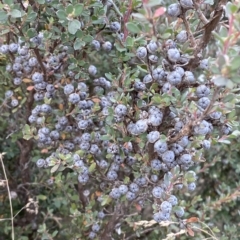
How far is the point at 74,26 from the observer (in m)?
1.20

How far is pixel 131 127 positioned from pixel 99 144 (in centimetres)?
28

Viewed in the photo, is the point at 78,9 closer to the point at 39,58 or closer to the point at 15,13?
the point at 15,13

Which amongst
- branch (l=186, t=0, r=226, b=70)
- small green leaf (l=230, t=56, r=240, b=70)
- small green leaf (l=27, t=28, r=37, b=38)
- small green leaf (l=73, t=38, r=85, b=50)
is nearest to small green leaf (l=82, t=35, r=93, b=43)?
small green leaf (l=73, t=38, r=85, b=50)

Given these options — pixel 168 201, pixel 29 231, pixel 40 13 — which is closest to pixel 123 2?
pixel 40 13

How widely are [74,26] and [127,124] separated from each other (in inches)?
13.4

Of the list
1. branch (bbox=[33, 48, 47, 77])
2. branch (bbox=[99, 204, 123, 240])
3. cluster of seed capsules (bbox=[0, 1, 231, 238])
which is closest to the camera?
cluster of seed capsules (bbox=[0, 1, 231, 238])

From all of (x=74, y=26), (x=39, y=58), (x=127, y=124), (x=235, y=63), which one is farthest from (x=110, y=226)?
(x=235, y=63)

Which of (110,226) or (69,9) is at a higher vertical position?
(69,9)

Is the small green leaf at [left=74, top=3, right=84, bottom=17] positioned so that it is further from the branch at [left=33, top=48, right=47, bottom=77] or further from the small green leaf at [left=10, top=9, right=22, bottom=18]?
the branch at [left=33, top=48, right=47, bottom=77]

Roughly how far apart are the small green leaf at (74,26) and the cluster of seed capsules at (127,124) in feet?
0.59

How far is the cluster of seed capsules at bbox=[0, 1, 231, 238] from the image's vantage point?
1111 millimetres

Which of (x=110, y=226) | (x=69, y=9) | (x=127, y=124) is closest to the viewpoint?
(x=69, y=9)

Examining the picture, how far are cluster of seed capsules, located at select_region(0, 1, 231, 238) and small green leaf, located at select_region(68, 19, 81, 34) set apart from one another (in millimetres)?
180

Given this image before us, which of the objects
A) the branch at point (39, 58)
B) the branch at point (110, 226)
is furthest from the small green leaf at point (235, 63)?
the branch at point (110, 226)
